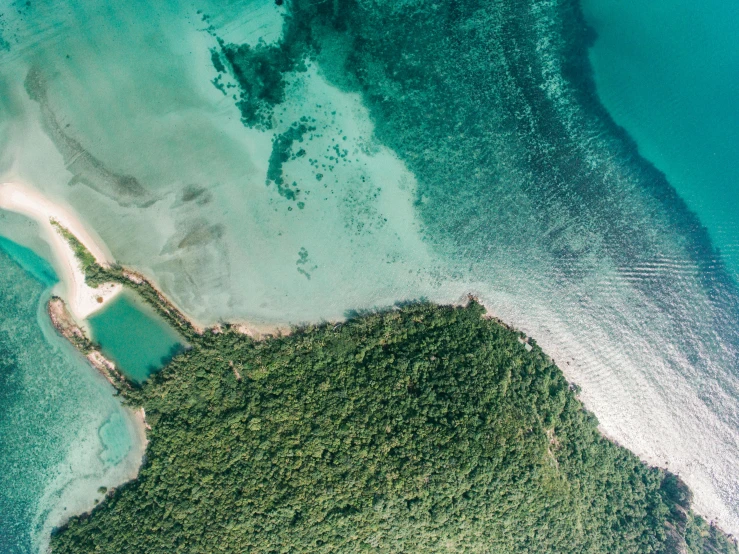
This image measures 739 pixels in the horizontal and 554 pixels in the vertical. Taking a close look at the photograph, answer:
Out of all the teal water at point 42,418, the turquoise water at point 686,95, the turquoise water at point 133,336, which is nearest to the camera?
the teal water at point 42,418

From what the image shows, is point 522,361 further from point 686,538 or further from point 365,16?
point 365,16

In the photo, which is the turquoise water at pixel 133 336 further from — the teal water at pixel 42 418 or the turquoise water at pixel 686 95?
the turquoise water at pixel 686 95

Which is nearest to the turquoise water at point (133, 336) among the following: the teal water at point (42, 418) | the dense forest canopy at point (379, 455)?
the dense forest canopy at point (379, 455)

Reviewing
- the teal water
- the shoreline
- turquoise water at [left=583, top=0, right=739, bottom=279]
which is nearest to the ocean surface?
turquoise water at [left=583, top=0, right=739, bottom=279]

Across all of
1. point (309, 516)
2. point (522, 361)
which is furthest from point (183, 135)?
point (522, 361)

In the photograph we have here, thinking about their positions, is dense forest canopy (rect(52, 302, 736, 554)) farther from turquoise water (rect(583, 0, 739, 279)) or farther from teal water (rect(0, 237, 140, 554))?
turquoise water (rect(583, 0, 739, 279))
